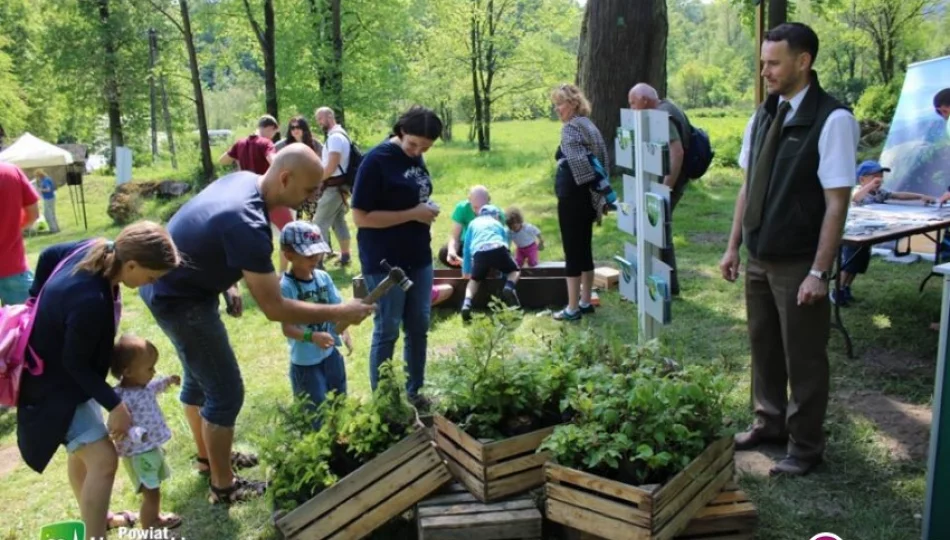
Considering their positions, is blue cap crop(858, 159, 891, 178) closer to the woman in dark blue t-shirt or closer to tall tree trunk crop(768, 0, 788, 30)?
tall tree trunk crop(768, 0, 788, 30)

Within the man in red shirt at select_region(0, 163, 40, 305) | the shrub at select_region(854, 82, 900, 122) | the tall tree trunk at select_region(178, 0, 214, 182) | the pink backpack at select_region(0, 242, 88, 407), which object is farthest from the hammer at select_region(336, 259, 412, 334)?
the shrub at select_region(854, 82, 900, 122)

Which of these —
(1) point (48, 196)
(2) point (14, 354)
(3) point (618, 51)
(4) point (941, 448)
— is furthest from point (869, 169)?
(1) point (48, 196)

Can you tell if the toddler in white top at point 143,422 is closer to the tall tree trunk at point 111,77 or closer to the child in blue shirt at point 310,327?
the child in blue shirt at point 310,327

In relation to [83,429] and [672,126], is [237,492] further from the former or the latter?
[672,126]

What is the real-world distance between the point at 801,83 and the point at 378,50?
66.5ft

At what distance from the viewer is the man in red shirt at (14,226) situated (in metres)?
4.76

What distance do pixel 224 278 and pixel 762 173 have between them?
96.6 inches

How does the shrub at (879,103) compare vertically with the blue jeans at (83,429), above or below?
above

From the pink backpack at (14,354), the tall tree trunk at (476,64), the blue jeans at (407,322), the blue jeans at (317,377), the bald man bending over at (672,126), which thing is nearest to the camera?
the pink backpack at (14,354)

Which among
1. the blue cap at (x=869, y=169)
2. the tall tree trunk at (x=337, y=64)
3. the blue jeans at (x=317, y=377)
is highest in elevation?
the tall tree trunk at (x=337, y=64)


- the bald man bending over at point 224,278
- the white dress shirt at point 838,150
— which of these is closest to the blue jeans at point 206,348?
the bald man bending over at point 224,278

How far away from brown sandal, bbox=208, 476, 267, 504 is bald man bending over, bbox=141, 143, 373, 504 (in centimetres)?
8

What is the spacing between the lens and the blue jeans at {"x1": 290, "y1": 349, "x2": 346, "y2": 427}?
12.5ft

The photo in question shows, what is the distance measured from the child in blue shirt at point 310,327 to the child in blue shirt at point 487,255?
2507 mm
